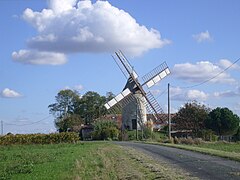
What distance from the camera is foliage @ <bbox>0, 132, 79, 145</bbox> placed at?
8154 cm

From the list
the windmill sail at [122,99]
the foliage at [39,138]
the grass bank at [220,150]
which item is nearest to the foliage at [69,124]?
the windmill sail at [122,99]

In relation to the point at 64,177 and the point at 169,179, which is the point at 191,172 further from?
the point at 64,177

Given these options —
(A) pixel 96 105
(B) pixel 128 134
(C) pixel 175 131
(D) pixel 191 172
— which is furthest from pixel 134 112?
(D) pixel 191 172

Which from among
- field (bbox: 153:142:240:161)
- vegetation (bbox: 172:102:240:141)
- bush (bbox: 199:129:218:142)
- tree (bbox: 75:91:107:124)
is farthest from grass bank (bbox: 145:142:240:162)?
tree (bbox: 75:91:107:124)

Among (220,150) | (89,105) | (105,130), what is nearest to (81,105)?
(89,105)

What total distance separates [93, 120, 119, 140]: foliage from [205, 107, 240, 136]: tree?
1952 cm

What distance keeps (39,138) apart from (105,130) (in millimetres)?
21458

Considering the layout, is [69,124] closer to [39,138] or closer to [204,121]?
[204,121]

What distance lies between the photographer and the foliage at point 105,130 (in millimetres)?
100319

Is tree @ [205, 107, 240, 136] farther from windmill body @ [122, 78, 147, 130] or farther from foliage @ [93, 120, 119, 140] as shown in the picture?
foliage @ [93, 120, 119, 140]

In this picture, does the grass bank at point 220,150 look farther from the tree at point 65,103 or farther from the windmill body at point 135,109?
the tree at point 65,103

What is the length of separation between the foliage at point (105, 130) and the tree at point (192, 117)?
1419 cm

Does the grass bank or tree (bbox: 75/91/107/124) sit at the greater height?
tree (bbox: 75/91/107/124)

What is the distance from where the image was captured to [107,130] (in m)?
102
